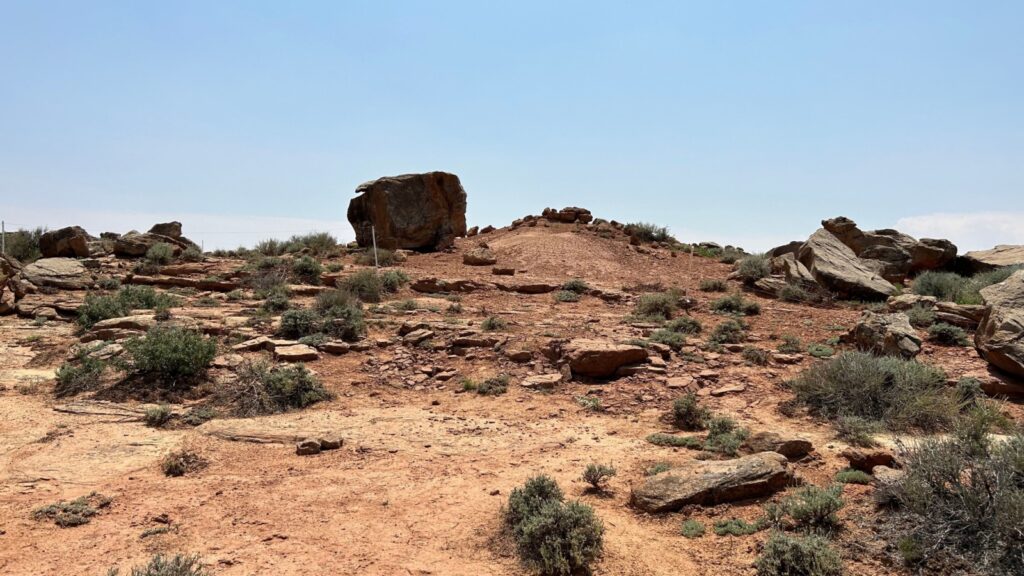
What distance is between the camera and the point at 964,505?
396cm

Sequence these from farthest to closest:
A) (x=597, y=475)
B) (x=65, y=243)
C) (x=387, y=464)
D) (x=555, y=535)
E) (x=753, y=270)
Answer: (x=65, y=243)
(x=753, y=270)
(x=387, y=464)
(x=597, y=475)
(x=555, y=535)

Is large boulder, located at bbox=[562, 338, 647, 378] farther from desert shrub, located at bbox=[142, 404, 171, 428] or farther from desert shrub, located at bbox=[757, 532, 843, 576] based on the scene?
desert shrub, located at bbox=[142, 404, 171, 428]

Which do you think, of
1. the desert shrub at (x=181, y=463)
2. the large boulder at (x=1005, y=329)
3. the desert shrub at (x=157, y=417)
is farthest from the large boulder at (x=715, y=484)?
the desert shrub at (x=157, y=417)

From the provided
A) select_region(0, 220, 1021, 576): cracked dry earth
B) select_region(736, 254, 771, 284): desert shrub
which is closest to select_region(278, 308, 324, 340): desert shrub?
select_region(0, 220, 1021, 576): cracked dry earth

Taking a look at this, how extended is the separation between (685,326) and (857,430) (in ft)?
18.8

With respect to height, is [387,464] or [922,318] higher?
[922,318]

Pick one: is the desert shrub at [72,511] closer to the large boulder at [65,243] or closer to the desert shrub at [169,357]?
the desert shrub at [169,357]

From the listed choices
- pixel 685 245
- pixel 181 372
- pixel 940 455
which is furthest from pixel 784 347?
pixel 685 245

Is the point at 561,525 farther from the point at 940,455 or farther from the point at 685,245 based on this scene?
the point at 685,245

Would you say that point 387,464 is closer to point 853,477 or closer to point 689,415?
point 689,415

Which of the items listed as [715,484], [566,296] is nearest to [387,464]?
[715,484]

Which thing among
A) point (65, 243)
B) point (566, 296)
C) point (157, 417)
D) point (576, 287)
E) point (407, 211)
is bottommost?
point (157, 417)

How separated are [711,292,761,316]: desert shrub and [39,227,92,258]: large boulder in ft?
65.8

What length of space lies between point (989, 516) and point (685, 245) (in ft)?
85.1
